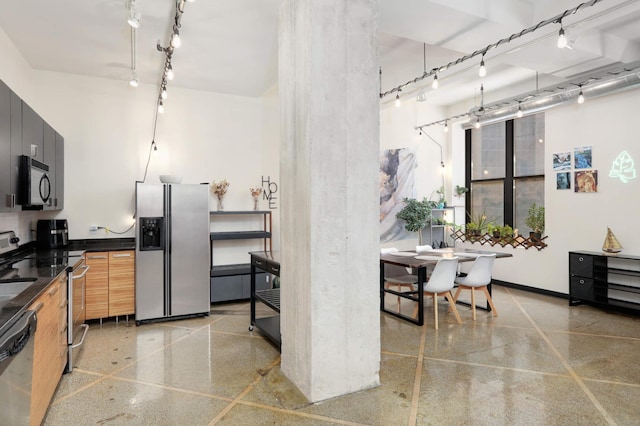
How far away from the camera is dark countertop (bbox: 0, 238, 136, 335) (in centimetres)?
195

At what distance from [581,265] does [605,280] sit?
1.08ft

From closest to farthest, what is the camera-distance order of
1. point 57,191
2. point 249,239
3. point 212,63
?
1. point 57,191
2. point 212,63
3. point 249,239

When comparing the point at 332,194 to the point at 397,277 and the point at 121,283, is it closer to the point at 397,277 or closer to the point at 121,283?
the point at 397,277

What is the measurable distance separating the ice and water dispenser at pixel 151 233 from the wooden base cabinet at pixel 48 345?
61.4 inches

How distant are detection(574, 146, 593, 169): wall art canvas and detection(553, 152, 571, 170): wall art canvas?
11cm

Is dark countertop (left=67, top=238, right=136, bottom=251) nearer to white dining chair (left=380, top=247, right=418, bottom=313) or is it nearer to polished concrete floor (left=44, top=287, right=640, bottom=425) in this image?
polished concrete floor (left=44, top=287, right=640, bottom=425)

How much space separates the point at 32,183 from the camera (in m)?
3.24

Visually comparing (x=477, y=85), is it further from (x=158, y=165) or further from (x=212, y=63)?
(x=158, y=165)

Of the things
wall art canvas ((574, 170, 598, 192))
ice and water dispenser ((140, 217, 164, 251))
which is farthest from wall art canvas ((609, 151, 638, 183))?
ice and water dispenser ((140, 217, 164, 251))

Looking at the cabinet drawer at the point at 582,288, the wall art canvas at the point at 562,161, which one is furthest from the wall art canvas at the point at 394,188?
the cabinet drawer at the point at 582,288

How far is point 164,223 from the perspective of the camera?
15.5ft

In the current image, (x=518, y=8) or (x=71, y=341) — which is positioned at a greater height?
(x=518, y=8)

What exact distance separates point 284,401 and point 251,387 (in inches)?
14.2

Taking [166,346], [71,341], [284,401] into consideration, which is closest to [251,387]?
[284,401]
